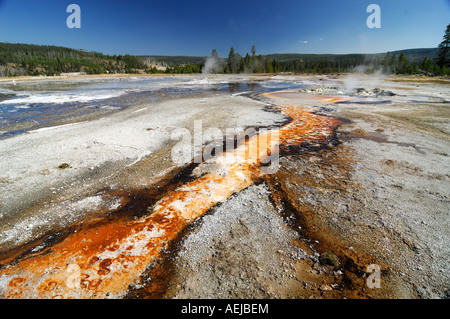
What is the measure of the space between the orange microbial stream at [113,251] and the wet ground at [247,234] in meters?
0.02

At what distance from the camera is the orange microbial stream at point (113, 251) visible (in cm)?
263

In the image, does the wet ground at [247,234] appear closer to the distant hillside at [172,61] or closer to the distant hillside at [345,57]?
the distant hillside at [345,57]

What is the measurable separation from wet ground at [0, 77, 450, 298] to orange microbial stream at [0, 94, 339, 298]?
0.02 m

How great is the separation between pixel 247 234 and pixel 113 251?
2.02m

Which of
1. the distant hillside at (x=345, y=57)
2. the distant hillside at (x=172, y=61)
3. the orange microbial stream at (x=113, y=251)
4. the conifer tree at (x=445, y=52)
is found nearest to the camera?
the orange microbial stream at (x=113, y=251)

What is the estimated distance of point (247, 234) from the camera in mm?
3463

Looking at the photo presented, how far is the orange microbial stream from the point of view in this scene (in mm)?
2633

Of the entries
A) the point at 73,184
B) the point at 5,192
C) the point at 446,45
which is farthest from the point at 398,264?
the point at 446,45

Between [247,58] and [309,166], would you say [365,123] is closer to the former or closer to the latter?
[309,166]

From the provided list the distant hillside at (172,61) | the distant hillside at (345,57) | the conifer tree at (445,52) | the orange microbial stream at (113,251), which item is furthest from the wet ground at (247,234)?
the distant hillside at (172,61)

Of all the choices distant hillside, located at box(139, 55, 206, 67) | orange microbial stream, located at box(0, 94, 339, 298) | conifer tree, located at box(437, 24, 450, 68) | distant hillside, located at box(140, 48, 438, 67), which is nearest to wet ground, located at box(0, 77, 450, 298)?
orange microbial stream, located at box(0, 94, 339, 298)

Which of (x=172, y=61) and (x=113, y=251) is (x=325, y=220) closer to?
(x=113, y=251)

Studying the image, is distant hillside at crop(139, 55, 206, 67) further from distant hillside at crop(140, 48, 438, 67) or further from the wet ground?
the wet ground

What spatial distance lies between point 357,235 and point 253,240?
1660 mm
